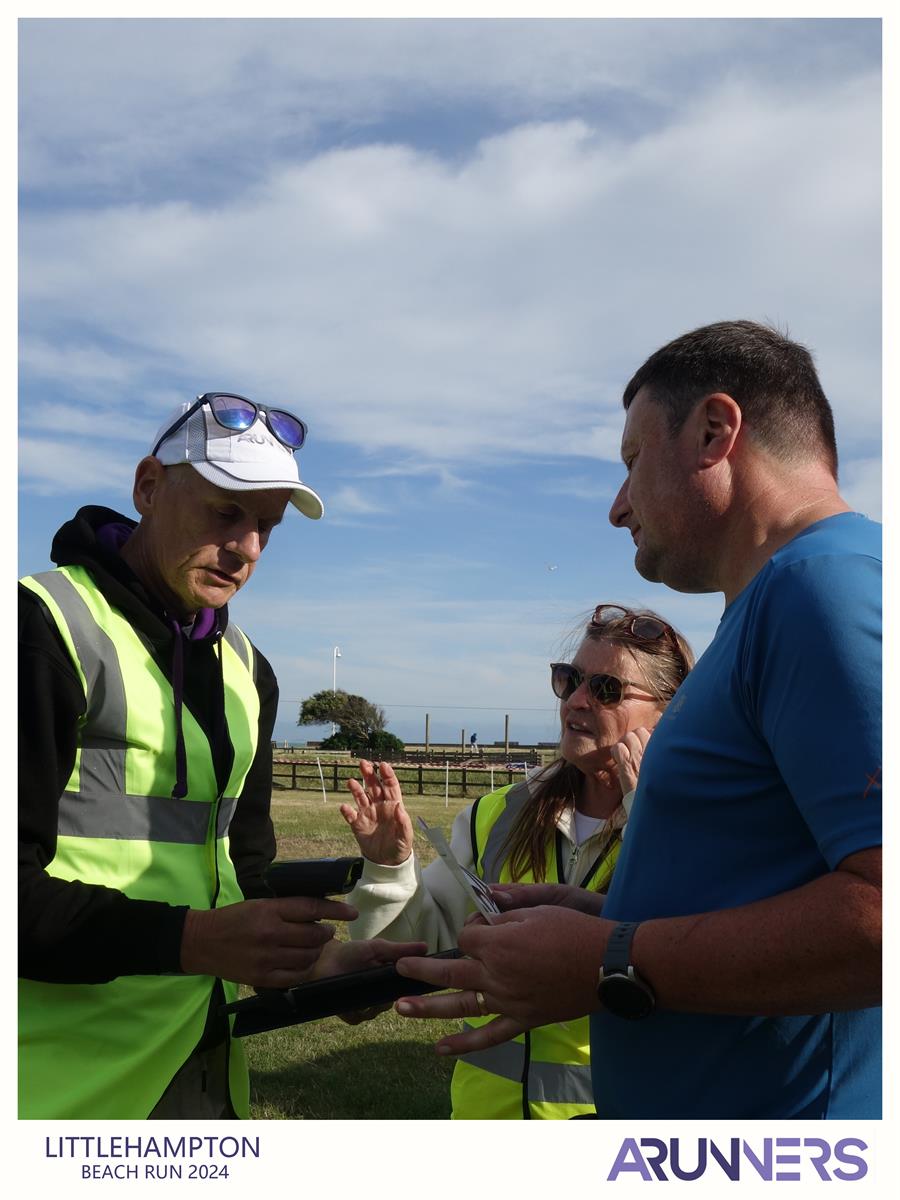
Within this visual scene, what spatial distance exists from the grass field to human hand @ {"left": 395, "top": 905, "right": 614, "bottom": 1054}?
3969 mm

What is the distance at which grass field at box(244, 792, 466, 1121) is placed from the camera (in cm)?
659

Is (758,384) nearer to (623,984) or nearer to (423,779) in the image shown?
(623,984)

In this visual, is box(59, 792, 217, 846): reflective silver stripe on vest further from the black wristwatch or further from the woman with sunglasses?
the black wristwatch

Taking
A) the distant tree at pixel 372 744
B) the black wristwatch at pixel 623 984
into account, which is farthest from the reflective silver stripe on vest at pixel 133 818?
the distant tree at pixel 372 744

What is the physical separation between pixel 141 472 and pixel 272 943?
139cm

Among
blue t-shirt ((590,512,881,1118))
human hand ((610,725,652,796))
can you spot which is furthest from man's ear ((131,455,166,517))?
human hand ((610,725,652,796))

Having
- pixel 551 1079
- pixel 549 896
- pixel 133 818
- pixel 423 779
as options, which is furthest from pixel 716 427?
pixel 423 779

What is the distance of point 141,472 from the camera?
119 inches

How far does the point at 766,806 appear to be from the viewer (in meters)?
1.97

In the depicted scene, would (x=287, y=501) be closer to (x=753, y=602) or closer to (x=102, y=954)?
(x=102, y=954)

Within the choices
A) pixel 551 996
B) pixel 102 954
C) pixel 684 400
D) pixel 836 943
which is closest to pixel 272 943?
pixel 102 954

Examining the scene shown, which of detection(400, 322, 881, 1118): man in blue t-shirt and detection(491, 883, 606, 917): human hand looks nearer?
detection(400, 322, 881, 1118): man in blue t-shirt

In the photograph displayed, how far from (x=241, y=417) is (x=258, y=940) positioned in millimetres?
1454

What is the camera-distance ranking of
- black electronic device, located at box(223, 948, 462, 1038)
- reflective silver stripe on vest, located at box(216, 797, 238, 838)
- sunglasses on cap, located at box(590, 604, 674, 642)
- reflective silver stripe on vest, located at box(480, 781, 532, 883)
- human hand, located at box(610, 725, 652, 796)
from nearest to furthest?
black electronic device, located at box(223, 948, 462, 1038) < reflective silver stripe on vest, located at box(216, 797, 238, 838) < human hand, located at box(610, 725, 652, 796) < reflective silver stripe on vest, located at box(480, 781, 532, 883) < sunglasses on cap, located at box(590, 604, 674, 642)
